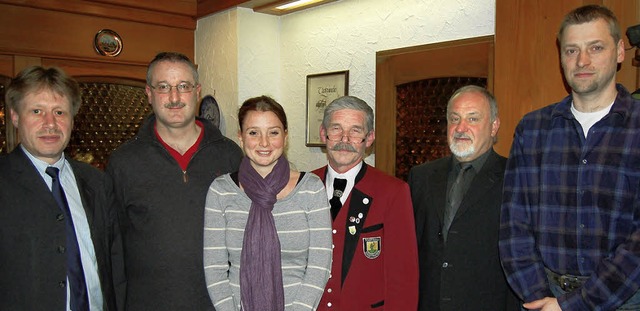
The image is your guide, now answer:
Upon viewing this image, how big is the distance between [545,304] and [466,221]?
39cm

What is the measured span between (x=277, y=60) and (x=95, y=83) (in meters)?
1.48

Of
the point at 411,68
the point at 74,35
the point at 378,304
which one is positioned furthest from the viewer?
the point at 74,35

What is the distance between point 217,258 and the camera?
1.76m

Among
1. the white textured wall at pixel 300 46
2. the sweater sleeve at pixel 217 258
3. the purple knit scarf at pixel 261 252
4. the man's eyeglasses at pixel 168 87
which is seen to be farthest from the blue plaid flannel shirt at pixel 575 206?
the white textured wall at pixel 300 46

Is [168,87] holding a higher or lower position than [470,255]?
higher

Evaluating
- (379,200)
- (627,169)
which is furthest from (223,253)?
(627,169)

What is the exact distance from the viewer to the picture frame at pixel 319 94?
12.4 ft

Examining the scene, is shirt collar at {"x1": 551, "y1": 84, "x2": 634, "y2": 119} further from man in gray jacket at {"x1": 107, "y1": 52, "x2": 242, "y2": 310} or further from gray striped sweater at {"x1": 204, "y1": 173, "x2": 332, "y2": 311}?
man in gray jacket at {"x1": 107, "y1": 52, "x2": 242, "y2": 310}


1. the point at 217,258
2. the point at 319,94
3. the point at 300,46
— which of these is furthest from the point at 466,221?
the point at 300,46

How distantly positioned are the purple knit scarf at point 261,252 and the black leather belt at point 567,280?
3.08 ft

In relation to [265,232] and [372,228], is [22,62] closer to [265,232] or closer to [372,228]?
[265,232]

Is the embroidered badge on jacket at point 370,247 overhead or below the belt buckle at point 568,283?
overhead

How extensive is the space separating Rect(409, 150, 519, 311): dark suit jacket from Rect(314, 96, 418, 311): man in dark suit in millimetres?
188

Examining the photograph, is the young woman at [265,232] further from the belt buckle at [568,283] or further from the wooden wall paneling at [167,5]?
the wooden wall paneling at [167,5]
